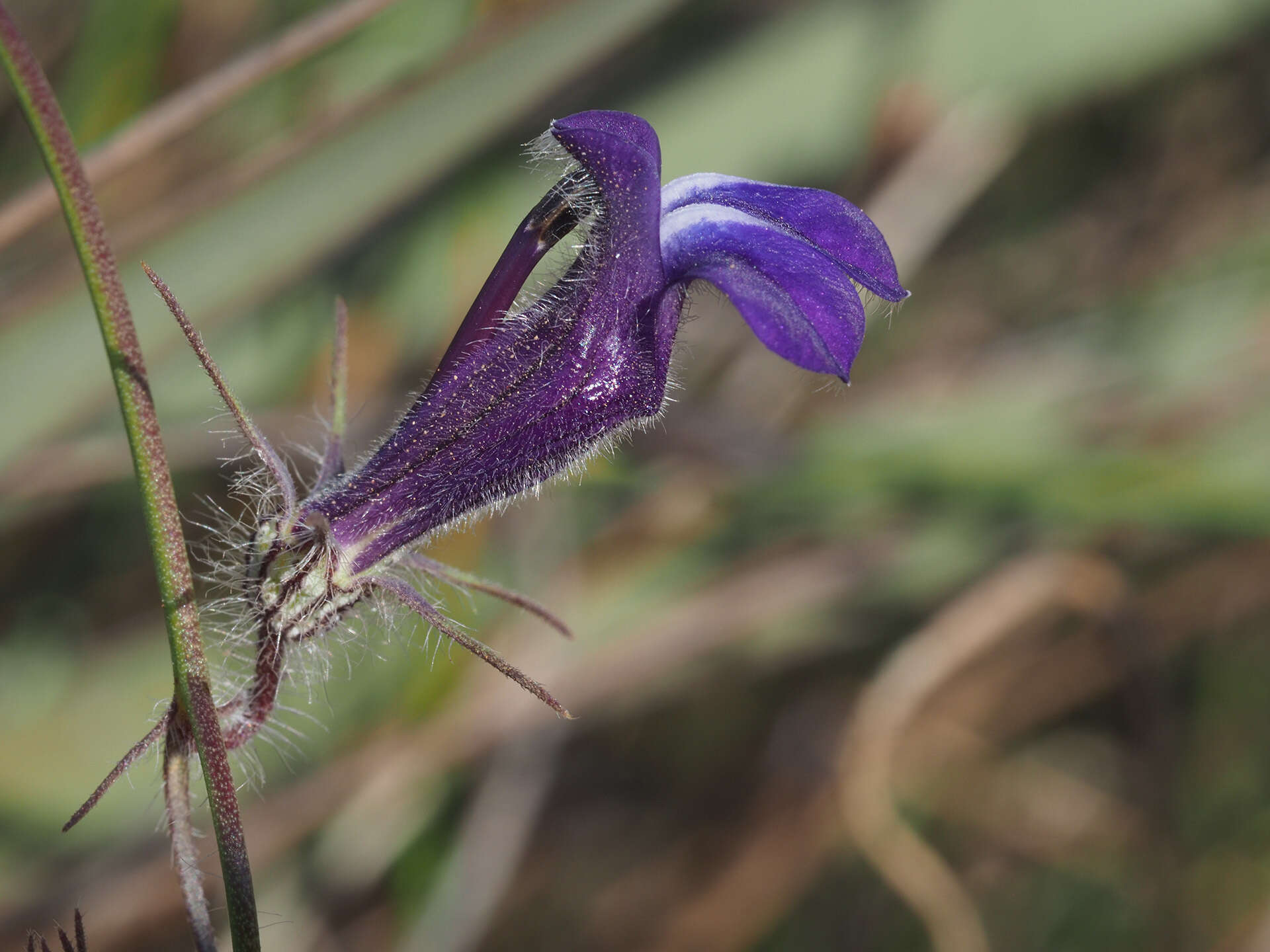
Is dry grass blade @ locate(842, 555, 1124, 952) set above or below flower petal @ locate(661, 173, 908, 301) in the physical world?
below

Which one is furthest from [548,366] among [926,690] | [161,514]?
[926,690]

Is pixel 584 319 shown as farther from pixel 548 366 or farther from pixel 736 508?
pixel 736 508

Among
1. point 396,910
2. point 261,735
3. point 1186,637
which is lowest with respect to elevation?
point 1186,637

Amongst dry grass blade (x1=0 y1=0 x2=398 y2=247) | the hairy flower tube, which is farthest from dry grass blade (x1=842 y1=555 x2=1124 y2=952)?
dry grass blade (x1=0 y1=0 x2=398 y2=247)

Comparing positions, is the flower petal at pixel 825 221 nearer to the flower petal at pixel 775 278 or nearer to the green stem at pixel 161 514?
the flower petal at pixel 775 278

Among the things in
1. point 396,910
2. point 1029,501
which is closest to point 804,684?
point 1029,501

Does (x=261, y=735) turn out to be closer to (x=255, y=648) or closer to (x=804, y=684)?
(x=255, y=648)

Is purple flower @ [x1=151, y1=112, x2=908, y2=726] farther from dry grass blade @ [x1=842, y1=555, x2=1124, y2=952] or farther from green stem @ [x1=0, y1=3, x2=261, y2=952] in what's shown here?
dry grass blade @ [x1=842, y1=555, x2=1124, y2=952]
